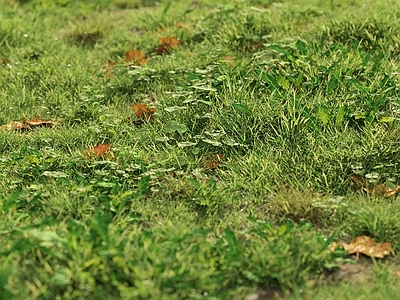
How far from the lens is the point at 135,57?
14.4 feet

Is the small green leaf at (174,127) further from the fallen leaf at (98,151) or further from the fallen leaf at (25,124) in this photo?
the fallen leaf at (25,124)

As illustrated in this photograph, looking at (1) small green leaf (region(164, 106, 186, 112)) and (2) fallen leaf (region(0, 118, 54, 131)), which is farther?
(2) fallen leaf (region(0, 118, 54, 131))

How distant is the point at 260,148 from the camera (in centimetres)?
314

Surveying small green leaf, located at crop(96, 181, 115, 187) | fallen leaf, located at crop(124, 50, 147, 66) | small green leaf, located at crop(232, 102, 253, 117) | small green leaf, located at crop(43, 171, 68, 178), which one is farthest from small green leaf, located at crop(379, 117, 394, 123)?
fallen leaf, located at crop(124, 50, 147, 66)

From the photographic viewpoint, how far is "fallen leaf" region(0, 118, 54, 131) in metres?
3.58

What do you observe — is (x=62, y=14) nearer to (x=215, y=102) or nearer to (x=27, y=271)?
(x=215, y=102)

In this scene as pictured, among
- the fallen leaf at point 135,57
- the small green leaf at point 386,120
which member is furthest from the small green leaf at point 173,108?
the small green leaf at point 386,120

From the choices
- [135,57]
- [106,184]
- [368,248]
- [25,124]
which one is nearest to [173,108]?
[106,184]

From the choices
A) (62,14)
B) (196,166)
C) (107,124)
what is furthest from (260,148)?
(62,14)

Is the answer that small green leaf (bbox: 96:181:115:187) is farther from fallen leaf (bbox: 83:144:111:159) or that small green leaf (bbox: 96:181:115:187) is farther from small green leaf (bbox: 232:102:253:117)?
small green leaf (bbox: 232:102:253:117)

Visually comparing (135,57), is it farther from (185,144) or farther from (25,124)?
(185,144)

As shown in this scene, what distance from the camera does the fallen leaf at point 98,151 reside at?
312 cm

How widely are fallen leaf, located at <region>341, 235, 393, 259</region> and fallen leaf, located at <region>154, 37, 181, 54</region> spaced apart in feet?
8.03

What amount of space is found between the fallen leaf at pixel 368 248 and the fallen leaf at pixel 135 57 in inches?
91.4
